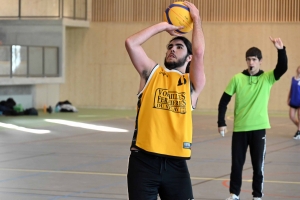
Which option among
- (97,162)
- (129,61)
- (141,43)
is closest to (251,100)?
(141,43)

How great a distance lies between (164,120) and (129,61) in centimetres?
2546

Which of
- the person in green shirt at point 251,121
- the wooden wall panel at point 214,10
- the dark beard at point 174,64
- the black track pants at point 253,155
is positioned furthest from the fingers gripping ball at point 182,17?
the wooden wall panel at point 214,10

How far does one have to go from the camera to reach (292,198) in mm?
9242

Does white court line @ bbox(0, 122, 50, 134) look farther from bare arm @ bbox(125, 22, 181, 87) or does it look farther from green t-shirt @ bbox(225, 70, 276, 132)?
bare arm @ bbox(125, 22, 181, 87)

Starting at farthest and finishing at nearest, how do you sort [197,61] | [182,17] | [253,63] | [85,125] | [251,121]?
[85,125] → [253,63] → [251,121] → [182,17] → [197,61]

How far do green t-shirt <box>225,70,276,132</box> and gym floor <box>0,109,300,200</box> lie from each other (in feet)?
3.93

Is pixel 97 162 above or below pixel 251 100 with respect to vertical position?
below

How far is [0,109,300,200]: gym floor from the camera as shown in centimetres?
Answer: 980

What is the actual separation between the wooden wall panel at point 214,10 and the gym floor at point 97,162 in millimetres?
7532

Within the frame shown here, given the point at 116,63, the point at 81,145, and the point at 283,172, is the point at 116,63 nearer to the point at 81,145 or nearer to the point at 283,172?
the point at 81,145

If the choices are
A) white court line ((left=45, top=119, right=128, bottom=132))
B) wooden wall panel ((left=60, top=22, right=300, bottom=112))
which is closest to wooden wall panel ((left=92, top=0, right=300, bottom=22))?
wooden wall panel ((left=60, top=22, right=300, bottom=112))

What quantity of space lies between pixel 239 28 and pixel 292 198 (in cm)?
2052

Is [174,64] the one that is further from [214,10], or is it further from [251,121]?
[214,10]

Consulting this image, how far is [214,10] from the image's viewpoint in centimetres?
2933
